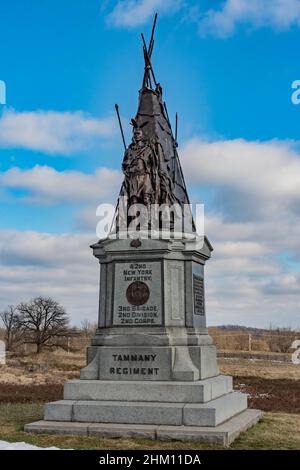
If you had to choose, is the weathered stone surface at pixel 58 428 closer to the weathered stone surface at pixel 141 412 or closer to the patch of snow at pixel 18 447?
the weathered stone surface at pixel 141 412

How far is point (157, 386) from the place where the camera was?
28.0 ft

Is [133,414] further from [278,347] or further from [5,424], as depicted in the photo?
[278,347]

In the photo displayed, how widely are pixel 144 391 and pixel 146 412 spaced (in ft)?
1.50

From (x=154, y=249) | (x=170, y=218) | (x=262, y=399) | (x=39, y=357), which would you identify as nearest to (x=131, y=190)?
(x=170, y=218)

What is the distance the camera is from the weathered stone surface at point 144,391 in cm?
835

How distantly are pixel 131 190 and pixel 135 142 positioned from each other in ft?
3.48

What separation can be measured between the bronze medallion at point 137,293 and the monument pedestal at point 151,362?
2 centimetres

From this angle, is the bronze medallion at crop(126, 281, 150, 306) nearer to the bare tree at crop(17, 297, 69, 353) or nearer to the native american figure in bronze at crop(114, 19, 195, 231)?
the native american figure in bronze at crop(114, 19, 195, 231)

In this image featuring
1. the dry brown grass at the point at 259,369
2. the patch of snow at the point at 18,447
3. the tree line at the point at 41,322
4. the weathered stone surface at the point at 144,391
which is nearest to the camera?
the patch of snow at the point at 18,447

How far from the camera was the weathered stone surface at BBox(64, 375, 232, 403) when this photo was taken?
835 centimetres

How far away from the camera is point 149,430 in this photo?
25.2 ft

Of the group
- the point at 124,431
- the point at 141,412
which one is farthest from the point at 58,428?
the point at 141,412

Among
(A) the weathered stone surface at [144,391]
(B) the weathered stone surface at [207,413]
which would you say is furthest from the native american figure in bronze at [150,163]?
(B) the weathered stone surface at [207,413]

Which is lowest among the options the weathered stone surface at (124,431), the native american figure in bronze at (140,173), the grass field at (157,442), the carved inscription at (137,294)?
the grass field at (157,442)
